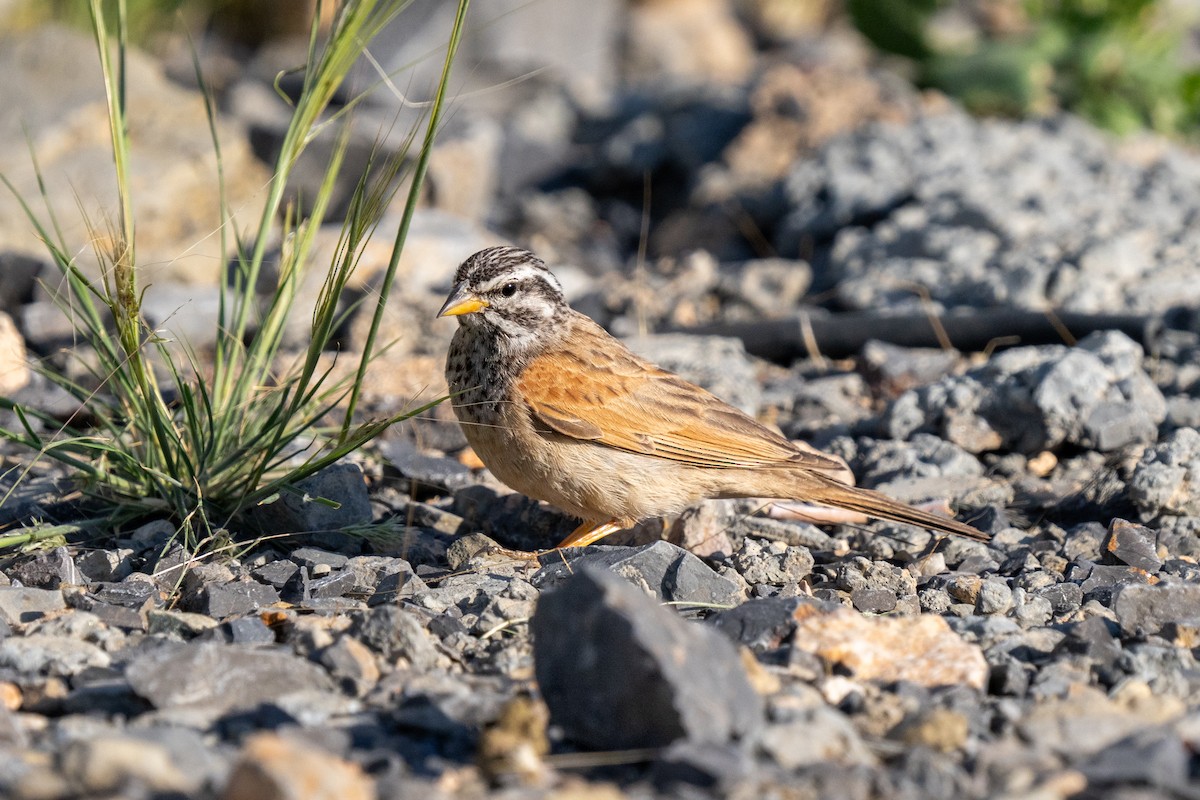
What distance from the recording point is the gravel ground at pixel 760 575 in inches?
127

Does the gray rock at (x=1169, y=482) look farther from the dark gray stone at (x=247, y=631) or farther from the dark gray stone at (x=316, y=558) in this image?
the dark gray stone at (x=247, y=631)

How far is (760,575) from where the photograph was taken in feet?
16.6

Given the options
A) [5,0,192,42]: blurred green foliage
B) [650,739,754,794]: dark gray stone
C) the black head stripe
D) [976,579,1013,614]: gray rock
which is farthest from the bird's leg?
[5,0,192,42]: blurred green foliage

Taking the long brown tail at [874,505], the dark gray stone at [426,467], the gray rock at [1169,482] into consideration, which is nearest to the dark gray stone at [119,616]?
the dark gray stone at [426,467]

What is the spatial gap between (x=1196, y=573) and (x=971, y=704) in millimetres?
1747

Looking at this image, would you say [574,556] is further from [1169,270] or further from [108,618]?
[1169,270]

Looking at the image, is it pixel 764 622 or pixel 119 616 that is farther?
pixel 119 616

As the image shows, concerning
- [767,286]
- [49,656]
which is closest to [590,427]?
[49,656]

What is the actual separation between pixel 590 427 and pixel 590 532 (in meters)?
0.48

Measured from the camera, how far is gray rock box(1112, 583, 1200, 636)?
4.41 meters

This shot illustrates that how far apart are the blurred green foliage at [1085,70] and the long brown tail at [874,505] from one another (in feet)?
23.8

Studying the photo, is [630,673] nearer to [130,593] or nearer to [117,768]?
[117,768]

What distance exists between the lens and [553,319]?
5.98 metres

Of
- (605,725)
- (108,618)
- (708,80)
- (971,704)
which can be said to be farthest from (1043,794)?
(708,80)
